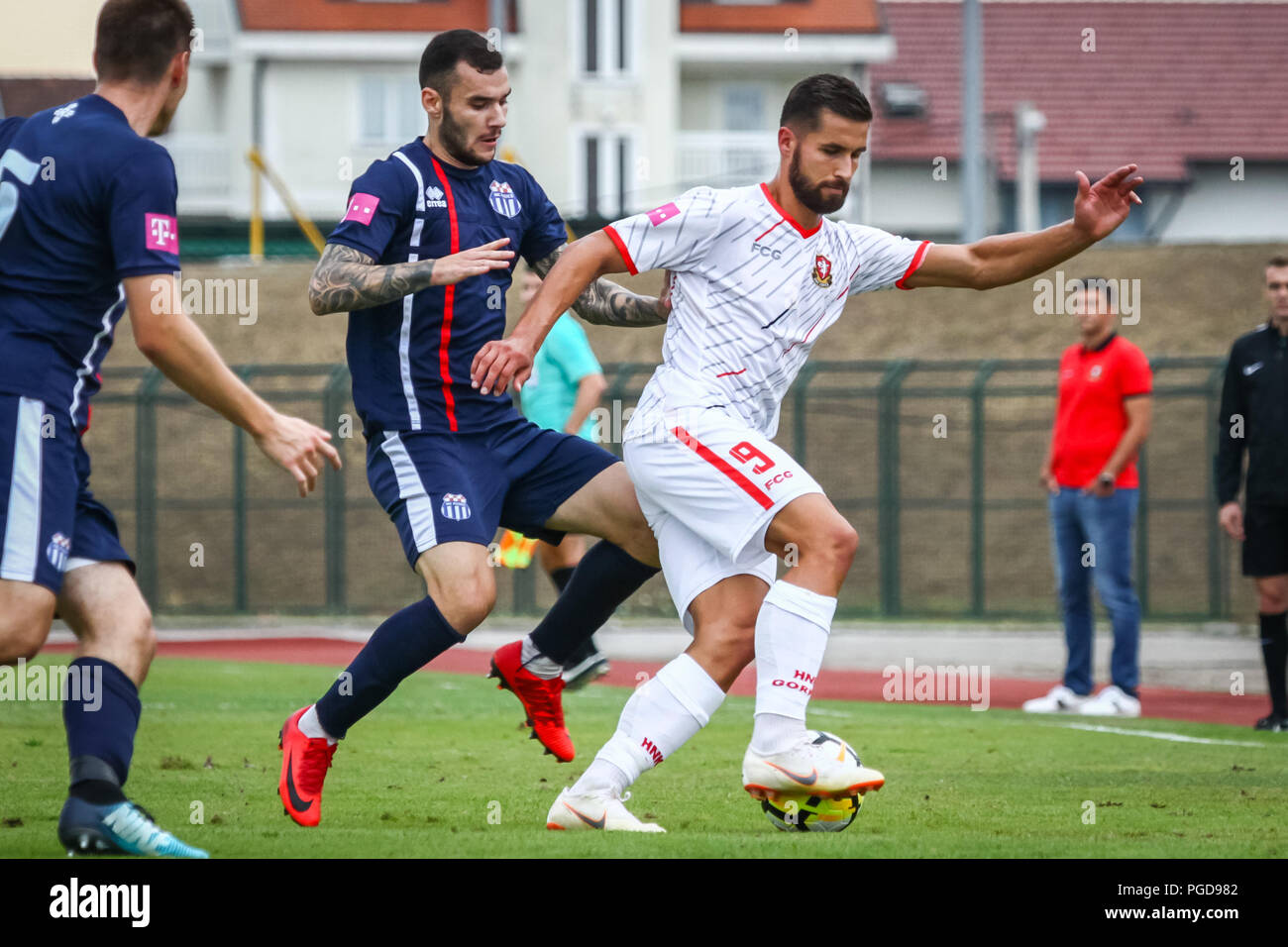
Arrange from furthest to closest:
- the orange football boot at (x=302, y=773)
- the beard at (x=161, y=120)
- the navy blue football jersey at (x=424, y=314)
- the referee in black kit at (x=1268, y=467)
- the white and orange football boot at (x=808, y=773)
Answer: the referee in black kit at (x=1268, y=467)
the navy blue football jersey at (x=424, y=314)
the orange football boot at (x=302, y=773)
the white and orange football boot at (x=808, y=773)
the beard at (x=161, y=120)

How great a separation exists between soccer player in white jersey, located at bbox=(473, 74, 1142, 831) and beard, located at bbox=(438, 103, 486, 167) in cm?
73

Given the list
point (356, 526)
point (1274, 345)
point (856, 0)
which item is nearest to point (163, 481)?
point (356, 526)

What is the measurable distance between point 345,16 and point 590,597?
32876 millimetres

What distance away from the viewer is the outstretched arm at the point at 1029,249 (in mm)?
5941

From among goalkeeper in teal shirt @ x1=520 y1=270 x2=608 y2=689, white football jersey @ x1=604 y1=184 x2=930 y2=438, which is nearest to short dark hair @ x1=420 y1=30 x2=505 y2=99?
white football jersey @ x1=604 y1=184 x2=930 y2=438

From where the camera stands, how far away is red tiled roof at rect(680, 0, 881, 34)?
124 ft

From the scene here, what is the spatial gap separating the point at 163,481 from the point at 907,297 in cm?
862

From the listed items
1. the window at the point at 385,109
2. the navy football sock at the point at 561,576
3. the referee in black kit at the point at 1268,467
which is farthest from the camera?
the window at the point at 385,109

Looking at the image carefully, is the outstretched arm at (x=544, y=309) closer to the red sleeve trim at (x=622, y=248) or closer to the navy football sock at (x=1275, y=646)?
the red sleeve trim at (x=622, y=248)

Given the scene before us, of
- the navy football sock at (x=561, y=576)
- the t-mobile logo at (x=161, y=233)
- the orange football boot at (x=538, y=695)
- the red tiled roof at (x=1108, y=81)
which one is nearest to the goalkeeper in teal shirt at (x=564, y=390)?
the navy football sock at (x=561, y=576)

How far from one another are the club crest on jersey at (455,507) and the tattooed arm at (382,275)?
0.68m

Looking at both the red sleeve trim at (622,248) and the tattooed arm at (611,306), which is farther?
the tattooed arm at (611,306)

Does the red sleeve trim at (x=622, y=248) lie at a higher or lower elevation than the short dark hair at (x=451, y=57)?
lower
